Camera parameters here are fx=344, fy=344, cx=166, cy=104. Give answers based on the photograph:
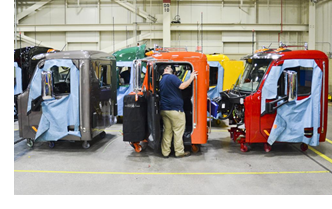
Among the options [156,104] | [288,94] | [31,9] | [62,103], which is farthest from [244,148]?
[31,9]

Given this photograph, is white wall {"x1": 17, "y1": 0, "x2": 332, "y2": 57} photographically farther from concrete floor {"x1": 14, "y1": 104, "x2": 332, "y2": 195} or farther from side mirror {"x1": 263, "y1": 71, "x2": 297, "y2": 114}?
side mirror {"x1": 263, "y1": 71, "x2": 297, "y2": 114}

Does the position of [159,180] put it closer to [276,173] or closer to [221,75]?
[276,173]

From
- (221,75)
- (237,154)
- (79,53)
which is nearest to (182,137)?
(237,154)

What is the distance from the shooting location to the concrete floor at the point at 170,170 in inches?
198

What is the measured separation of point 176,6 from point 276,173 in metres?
13.1

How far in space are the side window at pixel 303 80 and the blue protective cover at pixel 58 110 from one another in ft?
14.3

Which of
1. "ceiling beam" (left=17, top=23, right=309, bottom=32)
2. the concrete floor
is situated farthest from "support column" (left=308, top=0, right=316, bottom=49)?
the concrete floor

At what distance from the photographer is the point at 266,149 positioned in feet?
22.8

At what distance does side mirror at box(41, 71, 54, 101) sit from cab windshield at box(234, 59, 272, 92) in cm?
394

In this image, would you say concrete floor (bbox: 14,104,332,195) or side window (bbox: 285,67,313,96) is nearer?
concrete floor (bbox: 14,104,332,195)

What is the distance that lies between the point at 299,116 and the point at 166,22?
1106cm

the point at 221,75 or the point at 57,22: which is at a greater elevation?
the point at 57,22

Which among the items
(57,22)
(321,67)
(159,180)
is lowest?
(159,180)

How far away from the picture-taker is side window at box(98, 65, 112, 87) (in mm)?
7716
